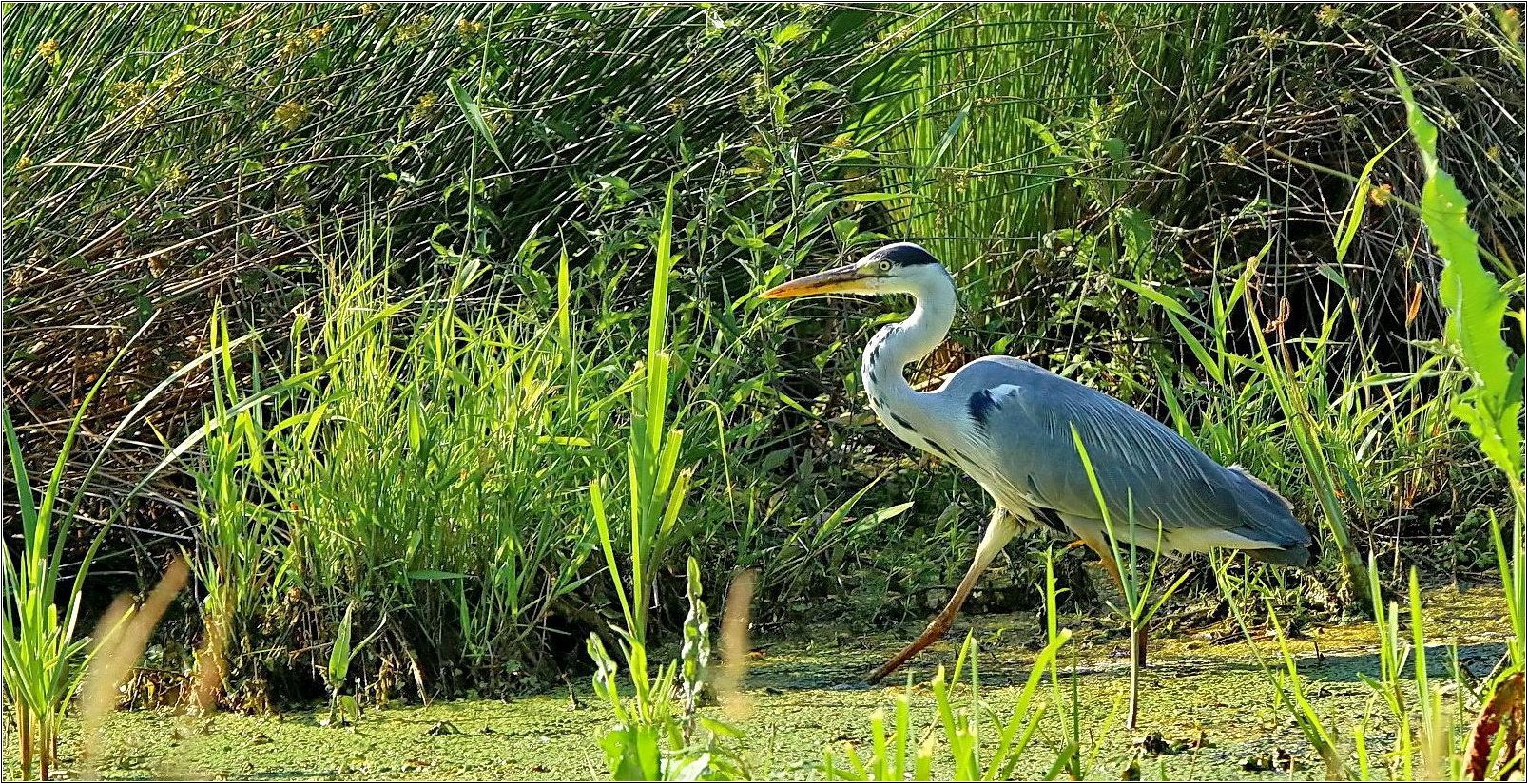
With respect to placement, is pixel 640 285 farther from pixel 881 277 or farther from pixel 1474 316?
pixel 1474 316

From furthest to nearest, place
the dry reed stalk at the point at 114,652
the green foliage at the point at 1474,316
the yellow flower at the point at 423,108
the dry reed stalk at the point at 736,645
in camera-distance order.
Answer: the yellow flower at the point at 423,108
the dry reed stalk at the point at 736,645
the dry reed stalk at the point at 114,652
the green foliage at the point at 1474,316

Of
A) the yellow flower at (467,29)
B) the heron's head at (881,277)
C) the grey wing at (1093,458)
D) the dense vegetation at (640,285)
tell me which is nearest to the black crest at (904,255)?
the heron's head at (881,277)

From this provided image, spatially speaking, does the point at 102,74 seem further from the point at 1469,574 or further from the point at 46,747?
the point at 1469,574

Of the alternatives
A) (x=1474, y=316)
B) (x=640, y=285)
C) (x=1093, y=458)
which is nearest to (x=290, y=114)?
(x=640, y=285)

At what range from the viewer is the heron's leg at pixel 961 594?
3791mm

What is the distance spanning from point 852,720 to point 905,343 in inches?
39.5

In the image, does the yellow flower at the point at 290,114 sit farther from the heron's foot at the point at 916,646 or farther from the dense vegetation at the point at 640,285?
the heron's foot at the point at 916,646

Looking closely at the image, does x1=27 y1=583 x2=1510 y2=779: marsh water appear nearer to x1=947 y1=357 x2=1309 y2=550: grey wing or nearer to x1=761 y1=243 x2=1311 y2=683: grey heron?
x1=761 y1=243 x2=1311 y2=683: grey heron

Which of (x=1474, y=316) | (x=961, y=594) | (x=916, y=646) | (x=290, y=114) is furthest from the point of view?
(x=290, y=114)

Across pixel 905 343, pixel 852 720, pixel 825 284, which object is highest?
pixel 825 284

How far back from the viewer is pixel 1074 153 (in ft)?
15.3

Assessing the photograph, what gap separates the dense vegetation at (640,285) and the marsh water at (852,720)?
0.15m

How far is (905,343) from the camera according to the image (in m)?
4.02

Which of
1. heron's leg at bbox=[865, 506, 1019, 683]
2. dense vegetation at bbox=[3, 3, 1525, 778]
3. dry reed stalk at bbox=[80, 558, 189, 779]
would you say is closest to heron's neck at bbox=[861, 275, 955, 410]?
dense vegetation at bbox=[3, 3, 1525, 778]
